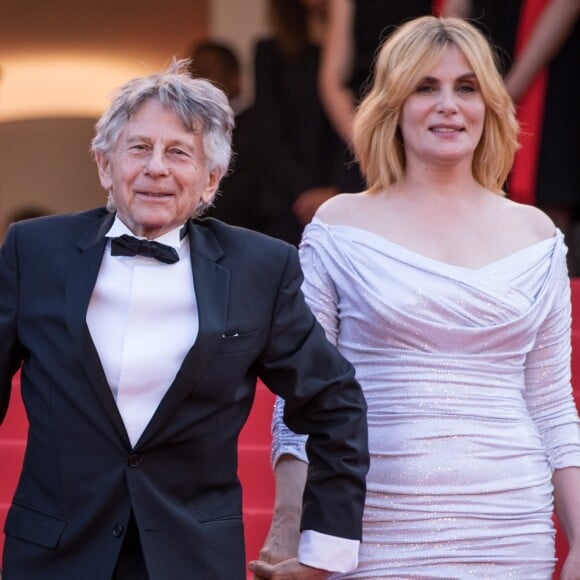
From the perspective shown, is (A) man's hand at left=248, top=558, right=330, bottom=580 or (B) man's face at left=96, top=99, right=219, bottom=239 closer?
(B) man's face at left=96, top=99, right=219, bottom=239

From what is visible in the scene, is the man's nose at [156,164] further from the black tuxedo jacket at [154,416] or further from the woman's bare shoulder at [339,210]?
the woman's bare shoulder at [339,210]

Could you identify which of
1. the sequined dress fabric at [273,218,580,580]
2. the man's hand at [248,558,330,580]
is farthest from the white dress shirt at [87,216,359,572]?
the sequined dress fabric at [273,218,580,580]

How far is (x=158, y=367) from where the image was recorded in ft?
10.2

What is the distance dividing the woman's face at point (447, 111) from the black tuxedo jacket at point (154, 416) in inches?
29.4

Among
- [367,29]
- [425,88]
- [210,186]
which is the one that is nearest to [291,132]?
[367,29]

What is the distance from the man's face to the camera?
3.21 m

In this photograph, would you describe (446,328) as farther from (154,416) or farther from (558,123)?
(558,123)

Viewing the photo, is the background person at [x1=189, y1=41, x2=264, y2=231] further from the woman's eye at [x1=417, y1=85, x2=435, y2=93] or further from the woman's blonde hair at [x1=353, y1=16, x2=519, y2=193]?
the woman's eye at [x1=417, y1=85, x2=435, y2=93]

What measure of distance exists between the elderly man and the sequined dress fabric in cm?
31

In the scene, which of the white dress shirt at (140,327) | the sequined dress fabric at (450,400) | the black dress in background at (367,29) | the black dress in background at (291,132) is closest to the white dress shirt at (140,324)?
the white dress shirt at (140,327)

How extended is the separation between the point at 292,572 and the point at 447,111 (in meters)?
1.18

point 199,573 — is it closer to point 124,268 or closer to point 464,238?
point 124,268

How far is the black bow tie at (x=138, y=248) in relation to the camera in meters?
3.16

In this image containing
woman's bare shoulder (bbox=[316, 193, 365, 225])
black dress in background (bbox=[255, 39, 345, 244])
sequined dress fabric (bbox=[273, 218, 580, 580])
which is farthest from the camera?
black dress in background (bbox=[255, 39, 345, 244])
